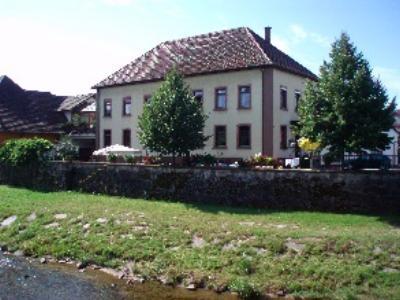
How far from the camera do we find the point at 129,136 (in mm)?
44594

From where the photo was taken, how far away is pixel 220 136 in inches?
1538

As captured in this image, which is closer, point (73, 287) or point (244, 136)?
point (73, 287)

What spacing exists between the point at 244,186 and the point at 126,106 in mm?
23078

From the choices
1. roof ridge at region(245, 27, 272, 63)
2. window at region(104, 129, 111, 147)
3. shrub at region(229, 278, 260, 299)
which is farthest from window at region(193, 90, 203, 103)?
shrub at region(229, 278, 260, 299)

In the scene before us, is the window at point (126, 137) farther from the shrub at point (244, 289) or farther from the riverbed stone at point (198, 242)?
the shrub at point (244, 289)

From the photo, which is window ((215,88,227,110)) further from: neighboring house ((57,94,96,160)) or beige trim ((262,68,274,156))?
neighboring house ((57,94,96,160))

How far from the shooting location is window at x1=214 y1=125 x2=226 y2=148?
38.8m

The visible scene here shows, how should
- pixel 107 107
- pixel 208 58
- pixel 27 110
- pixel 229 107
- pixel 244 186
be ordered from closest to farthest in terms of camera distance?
pixel 244 186 → pixel 229 107 → pixel 208 58 → pixel 107 107 → pixel 27 110

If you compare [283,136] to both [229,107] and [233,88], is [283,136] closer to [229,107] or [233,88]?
[229,107]

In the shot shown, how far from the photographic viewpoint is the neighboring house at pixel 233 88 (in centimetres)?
3672

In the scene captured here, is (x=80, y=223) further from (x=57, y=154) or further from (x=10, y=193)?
(x=57, y=154)

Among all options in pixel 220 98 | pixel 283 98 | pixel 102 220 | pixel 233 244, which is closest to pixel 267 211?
pixel 233 244

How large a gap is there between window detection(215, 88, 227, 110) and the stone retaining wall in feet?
40.6

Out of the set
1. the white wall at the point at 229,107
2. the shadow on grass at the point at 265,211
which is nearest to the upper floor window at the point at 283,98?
the white wall at the point at 229,107
